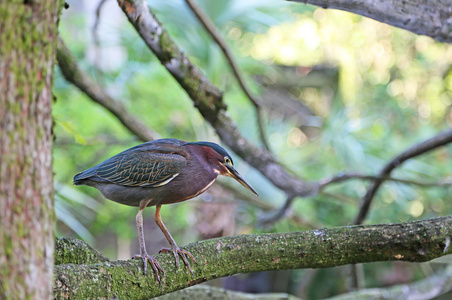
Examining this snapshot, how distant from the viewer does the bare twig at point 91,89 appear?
3283 millimetres

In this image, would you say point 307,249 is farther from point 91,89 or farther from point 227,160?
point 91,89

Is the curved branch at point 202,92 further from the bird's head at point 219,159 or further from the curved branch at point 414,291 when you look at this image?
the curved branch at point 414,291

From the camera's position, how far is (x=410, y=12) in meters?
2.62

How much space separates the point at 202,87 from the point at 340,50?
551 cm

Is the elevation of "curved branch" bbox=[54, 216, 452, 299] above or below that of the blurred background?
below

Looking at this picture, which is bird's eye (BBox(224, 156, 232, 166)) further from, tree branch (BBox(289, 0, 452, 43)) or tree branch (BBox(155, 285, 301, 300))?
tree branch (BBox(155, 285, 301, 300))

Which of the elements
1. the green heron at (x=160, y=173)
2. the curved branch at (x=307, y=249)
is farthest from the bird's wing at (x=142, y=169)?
the curved branch at (x=307, y=249)

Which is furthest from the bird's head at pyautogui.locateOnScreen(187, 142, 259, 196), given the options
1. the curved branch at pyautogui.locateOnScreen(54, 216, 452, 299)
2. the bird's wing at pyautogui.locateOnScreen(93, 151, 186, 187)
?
the curved branch at pyautogui.locateOnScreen(54, 216, 452, 299)

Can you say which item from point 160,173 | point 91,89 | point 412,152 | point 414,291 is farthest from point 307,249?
point 414,291

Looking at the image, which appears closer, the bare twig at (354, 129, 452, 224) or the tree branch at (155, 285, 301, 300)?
the tree branch at (155, 285, 301, 300)

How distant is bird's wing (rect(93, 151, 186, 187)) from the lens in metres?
2.26

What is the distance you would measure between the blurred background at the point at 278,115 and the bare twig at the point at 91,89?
0.44 m

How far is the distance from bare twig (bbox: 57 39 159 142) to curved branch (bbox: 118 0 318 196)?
2.10 ft

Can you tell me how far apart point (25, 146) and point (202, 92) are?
6.49 ft
